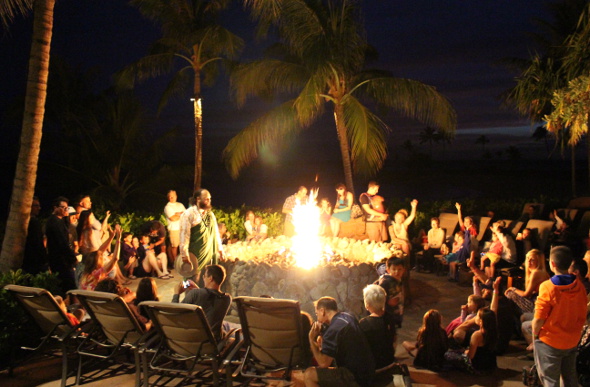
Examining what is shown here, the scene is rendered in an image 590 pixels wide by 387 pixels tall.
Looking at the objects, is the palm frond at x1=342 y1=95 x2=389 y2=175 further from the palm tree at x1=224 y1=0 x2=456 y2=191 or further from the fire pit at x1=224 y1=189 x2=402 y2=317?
the fire pit at x1=224 y1=189 x2=402 y2=317

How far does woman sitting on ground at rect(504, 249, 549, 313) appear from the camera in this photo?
6.05 m

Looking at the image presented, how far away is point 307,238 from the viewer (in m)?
8.49

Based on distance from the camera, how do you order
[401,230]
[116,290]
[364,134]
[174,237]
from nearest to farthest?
[116,290]
[401,230]
[174,237]
[364,134]

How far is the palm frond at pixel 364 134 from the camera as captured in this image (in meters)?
12.0

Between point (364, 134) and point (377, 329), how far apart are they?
8.12 metres

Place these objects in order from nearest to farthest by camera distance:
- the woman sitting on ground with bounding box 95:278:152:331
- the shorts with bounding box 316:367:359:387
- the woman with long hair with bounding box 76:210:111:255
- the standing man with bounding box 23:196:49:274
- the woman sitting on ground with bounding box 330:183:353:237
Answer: the shorts with bounding box 316:367:359:387 < the woman sitting on ground with bounding box 95:278:152:331 < the standing man with bounding box 23:196:49:274 < the woman with long hair with bounding box 76:210:111:255 < the woman sitting on ground with bounding box 330:183:353:237

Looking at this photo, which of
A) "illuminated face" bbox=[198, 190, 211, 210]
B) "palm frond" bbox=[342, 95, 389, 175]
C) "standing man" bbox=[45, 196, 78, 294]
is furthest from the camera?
"palm frond" bbox=[342, 95, 389, 175]

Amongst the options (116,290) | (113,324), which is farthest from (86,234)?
(113,324)

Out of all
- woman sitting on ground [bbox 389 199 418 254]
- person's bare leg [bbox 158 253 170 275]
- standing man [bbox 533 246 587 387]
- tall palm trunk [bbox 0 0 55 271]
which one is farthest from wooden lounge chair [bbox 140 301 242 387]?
woman sitting on ground [bbox 389 199 418 254]

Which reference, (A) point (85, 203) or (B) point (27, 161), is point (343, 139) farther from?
(B) point (27, 161)

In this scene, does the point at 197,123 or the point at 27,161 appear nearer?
the point at 27,161

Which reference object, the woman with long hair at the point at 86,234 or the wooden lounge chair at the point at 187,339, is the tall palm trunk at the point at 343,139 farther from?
the wooden lounge chair at the point at 187,339

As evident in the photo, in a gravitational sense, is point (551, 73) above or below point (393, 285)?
above

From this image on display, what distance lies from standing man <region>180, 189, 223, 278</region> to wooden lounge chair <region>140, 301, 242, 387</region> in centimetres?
224
